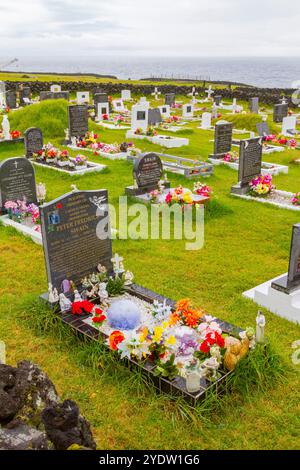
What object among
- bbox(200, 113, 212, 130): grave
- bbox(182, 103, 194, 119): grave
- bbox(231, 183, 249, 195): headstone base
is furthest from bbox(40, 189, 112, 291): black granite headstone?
bbox(182, 103, 194, 119): grave

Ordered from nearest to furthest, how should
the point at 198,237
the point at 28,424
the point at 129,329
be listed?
1. the point at 28,424
2. the point at 129,329
3. the point at 198,237

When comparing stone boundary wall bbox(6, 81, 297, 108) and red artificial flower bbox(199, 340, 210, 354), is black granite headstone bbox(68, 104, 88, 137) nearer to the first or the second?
red artificial flower bbox(199, 340, 210, 354)

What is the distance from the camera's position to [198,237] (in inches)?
392

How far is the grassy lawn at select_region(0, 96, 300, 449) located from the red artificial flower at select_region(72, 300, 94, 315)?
1.42 feet

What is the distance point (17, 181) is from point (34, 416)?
25.1 ft

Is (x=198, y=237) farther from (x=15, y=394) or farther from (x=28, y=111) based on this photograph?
(x=28, y=111)

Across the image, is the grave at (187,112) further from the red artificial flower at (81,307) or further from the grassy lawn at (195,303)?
the red artificial flower at (81,307)

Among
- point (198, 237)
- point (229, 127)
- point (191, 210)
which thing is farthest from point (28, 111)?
point (198, 237)

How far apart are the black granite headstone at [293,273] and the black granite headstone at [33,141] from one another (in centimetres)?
1179

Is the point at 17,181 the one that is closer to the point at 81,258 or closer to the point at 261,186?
the point at 81,258

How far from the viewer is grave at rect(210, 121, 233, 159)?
56.2 feet

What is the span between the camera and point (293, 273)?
6.77m

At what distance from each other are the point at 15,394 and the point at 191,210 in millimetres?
8087

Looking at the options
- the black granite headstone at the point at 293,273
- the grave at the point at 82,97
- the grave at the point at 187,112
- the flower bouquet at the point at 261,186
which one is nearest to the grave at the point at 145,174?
the flower bouquet at the point at 261,186
